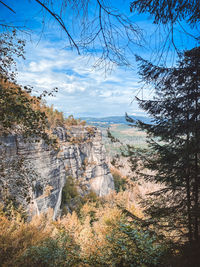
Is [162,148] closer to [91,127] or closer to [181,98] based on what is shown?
[181,98]

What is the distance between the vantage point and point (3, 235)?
6.47 meters

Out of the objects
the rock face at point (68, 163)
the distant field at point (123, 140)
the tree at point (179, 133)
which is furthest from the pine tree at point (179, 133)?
the rock face at point (68, 163)

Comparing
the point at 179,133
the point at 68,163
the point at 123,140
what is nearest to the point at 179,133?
the point at 179,133

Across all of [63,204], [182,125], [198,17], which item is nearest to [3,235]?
[182,125]

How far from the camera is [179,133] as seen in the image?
4008mm

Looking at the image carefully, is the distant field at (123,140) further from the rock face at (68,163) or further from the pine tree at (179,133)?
the rock face at (68,163)

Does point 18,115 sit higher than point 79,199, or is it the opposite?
point 18,115

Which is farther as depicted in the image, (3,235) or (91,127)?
(91,127)

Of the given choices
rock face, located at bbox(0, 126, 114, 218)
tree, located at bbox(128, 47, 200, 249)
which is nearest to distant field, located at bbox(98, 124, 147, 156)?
tree, located at bbox(128, 47, 200, 249)

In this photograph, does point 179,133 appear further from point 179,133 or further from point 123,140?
point 123,140

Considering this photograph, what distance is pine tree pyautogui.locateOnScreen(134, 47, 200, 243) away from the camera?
3445mm

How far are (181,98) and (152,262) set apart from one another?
3.71m

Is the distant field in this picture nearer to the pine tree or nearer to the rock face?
the pine tree

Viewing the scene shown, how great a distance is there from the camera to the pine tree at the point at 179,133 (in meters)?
3.45
